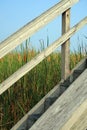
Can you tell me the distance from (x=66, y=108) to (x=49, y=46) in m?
1.34

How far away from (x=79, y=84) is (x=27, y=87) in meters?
2.45

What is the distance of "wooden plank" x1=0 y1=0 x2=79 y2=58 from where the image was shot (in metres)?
3.31

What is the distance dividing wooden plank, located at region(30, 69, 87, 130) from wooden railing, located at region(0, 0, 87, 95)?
57 cm

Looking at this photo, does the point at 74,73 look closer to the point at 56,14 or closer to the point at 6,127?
the point at 56,14

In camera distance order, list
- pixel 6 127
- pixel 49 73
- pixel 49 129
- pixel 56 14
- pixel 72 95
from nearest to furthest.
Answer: pixel 49 129 < pixel 72 95 < pixel 56 14 < pixel 6 127 < pixel 49 73

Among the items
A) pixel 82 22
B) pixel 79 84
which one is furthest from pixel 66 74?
pixel 79 84

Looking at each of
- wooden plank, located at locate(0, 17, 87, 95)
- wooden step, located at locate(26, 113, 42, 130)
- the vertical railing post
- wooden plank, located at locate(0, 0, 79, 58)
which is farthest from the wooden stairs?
the vertical railing post

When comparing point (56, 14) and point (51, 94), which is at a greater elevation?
point (56, 14)

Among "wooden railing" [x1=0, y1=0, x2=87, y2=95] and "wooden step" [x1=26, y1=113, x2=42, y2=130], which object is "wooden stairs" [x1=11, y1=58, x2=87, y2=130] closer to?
"wooden railing" [x1=0, y1=0, x2=87, y2=95]

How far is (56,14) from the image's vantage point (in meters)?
4.17

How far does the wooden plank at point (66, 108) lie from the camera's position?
292cm

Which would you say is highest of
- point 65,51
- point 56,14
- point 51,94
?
point 56,14

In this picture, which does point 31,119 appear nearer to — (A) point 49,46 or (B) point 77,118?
(A) point 49,46

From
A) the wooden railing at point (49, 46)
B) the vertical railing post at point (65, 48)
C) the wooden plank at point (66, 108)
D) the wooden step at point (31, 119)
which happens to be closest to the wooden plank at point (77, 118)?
the wooden plank at point (66, 108)
